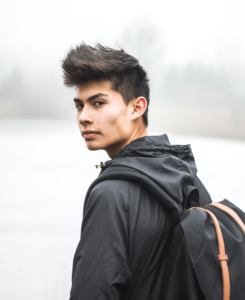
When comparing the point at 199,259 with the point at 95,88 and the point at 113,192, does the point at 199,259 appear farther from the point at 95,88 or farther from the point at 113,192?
the point at 95,88

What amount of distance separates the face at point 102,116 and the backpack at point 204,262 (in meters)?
0.31

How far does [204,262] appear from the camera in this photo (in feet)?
2.14

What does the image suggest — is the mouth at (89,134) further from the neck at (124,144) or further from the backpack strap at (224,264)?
the backpack strap at (224,264)

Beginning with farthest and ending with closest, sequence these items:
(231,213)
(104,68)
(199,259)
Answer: (104,68) → (231,213) → (199,259)

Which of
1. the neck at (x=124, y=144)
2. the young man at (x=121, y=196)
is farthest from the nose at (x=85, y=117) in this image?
the neck at (x=124, y=144)

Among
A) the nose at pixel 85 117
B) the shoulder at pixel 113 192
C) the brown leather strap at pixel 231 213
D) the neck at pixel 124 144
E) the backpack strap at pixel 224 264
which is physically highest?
the nose at pixel 85 117

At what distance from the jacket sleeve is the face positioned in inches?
8.2

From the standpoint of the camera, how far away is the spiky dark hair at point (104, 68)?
870 millimetres

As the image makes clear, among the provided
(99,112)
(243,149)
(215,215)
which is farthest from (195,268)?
(243,149)

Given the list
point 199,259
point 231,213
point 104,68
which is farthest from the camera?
point 104,68

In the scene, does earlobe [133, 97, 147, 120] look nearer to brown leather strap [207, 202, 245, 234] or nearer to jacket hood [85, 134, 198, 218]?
jacket hood [85, 134, 198, 218]

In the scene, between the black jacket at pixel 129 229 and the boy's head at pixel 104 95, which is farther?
the boy's head at pixel 104 95

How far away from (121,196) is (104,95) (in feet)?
1.02

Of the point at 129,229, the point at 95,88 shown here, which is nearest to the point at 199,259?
the point at 129,229
